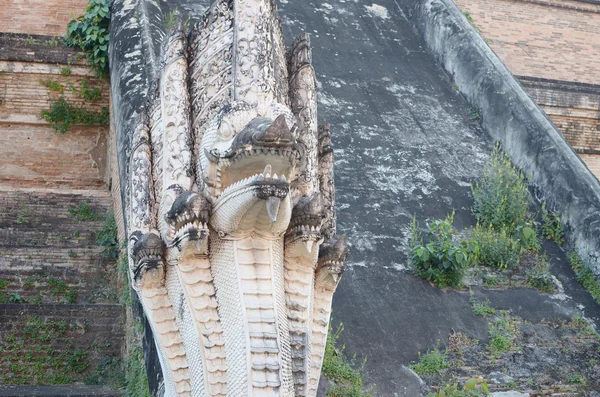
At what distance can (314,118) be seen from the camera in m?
4.26

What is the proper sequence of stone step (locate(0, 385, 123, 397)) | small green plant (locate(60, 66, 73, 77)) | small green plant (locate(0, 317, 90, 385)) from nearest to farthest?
stone step (locate(0, 385, 123, 397)), small green plant (locate(0, 317, 90, 385)), small green plant (locate(60, 66, 73, 77))

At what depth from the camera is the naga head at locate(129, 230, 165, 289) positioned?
3789 mm

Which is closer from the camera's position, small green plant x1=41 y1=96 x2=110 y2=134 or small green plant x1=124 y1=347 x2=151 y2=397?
small green plant x1=124 y1=347 x2=151 y2=397

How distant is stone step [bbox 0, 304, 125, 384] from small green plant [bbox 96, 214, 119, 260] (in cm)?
86

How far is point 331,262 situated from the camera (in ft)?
13.0

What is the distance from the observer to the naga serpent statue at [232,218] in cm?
355

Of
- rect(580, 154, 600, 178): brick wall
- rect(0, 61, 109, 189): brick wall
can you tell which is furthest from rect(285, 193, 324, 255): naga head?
rect(580, 154, 600, 178): brick wall

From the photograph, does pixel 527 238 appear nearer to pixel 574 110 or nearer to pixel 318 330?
pixel 318 330

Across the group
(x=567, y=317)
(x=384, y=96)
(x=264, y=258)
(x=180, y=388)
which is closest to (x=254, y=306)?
(x=264, y=258)

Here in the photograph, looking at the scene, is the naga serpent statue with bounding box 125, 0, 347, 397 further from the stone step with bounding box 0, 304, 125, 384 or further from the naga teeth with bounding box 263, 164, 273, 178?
the stone step with bounding box 0, 304, 125, 384

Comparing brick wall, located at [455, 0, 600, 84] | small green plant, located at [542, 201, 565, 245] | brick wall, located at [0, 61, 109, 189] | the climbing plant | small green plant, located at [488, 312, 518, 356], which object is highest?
brick wall, located at [455, 0, 600, 84]

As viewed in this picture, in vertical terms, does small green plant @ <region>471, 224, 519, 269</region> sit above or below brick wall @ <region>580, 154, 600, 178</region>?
below

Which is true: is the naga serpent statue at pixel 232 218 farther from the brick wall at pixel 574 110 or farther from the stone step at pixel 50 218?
the brick wall at pixel 574 110

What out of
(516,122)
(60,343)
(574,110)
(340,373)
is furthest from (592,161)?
(60,343)
